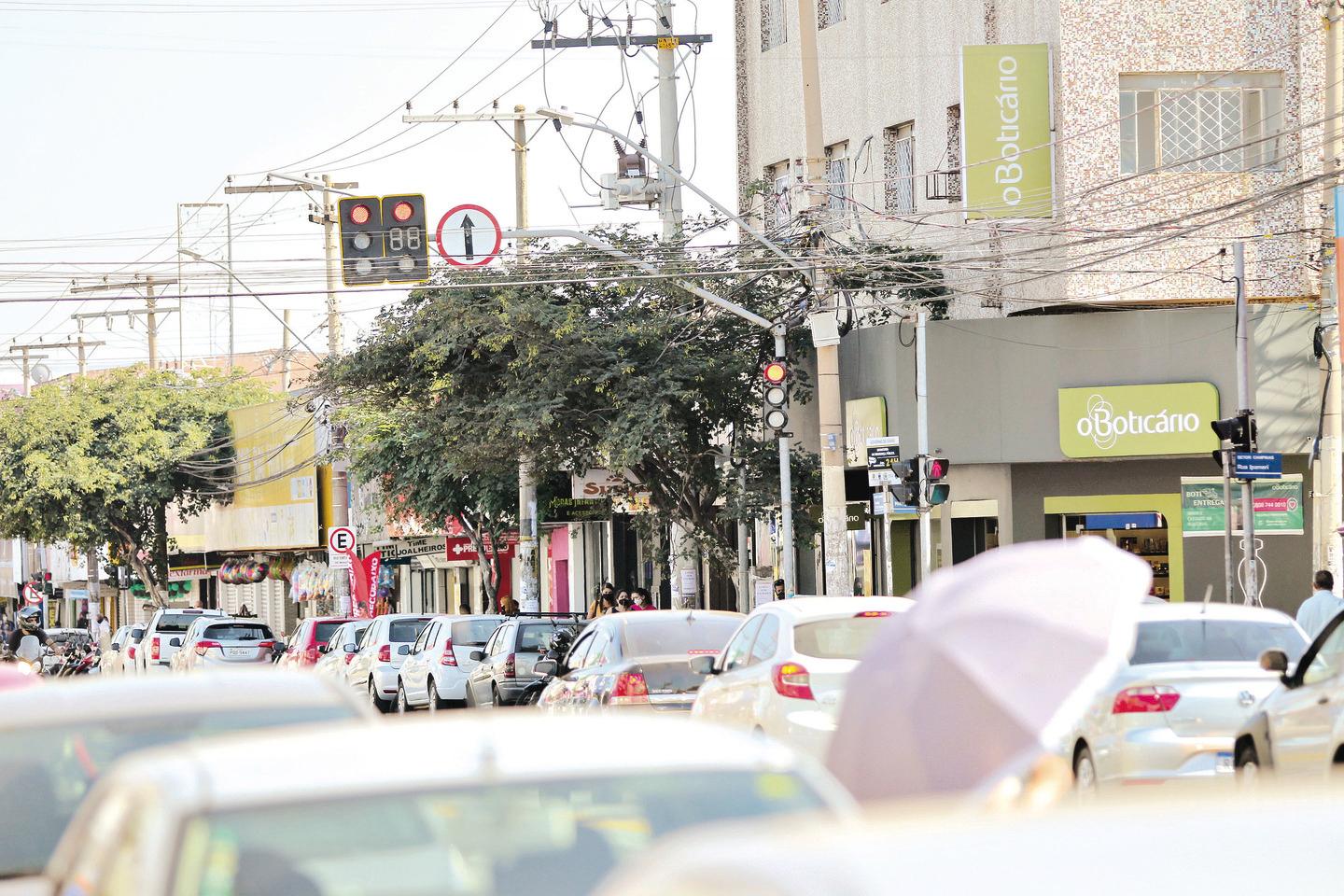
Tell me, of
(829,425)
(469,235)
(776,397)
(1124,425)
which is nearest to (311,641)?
(469,235)

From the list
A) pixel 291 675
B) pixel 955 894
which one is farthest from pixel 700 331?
pixel 955 894

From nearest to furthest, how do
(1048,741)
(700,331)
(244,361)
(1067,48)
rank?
(1048,741), (1067,48), (700,331), (244,361)

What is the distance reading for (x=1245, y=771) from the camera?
11.4 meters

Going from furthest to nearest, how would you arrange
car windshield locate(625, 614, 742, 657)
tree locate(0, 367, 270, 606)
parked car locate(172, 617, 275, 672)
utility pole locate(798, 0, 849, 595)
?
tree locate(0, 367, 270, 606) → parked car locate(172, 617, 275, 672) → utility pole locate(798, 0, 849, 595) → car windshield locate(625, 614, 742, 657)

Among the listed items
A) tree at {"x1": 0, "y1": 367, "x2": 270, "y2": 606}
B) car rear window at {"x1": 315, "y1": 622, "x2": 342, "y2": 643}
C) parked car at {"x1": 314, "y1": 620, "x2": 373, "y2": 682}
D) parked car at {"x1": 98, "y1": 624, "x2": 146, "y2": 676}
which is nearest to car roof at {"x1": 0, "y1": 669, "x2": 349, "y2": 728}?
parked car at {"x1": 314, "y1": 620, "x2": 373, "y2": 682}

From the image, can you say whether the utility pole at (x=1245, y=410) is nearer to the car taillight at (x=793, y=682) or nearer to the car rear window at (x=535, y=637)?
the car rear window at (x=535, y=637)

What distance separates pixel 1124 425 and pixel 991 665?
1044 inches

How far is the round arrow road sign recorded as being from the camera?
26.3 metres

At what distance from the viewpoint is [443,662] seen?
25953 mm

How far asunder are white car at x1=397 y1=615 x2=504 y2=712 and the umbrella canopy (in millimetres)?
20691

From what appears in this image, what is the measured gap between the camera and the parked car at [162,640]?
129ft

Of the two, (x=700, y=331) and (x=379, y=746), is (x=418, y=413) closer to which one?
(x=700, y=331)

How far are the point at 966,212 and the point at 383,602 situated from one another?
27.2 meters

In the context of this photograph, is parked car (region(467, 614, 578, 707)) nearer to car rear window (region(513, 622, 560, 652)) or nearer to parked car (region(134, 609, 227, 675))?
car rear window (region(513, 622, 560, 652))
